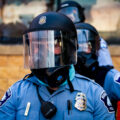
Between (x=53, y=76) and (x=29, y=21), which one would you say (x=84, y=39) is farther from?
(x=29, y=21)

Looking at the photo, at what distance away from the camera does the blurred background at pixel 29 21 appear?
6992 mm

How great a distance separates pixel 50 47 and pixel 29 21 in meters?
4.70

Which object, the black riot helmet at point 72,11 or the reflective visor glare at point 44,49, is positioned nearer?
the reflective visor glare at point 44,49

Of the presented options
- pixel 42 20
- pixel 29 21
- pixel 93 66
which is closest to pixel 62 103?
pixel 42 20

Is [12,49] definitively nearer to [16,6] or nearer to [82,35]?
[16,6]

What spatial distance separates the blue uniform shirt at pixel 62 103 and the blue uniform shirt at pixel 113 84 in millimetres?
844

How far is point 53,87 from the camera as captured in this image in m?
2.38

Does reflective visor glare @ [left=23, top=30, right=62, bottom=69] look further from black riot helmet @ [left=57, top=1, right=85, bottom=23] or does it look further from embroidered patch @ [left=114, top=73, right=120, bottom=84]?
black riot helmet @ [left=57, top=1, right=85, bottom=23]

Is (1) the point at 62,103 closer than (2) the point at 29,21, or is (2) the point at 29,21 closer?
(1) the point at 62,103

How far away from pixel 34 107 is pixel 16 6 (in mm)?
5080

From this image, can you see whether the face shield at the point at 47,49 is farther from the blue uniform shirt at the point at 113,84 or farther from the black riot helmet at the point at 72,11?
the black riot helmet at the point at 72,11

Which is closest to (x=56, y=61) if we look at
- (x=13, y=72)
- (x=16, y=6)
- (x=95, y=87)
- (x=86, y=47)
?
(x=95, y=87)

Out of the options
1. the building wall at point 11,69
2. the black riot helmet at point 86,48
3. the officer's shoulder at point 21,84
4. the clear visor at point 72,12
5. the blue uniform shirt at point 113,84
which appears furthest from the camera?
the building wall at point 11,69

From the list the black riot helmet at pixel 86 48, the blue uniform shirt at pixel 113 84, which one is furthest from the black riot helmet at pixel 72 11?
the blue uniform shirt at pixel 113 84
